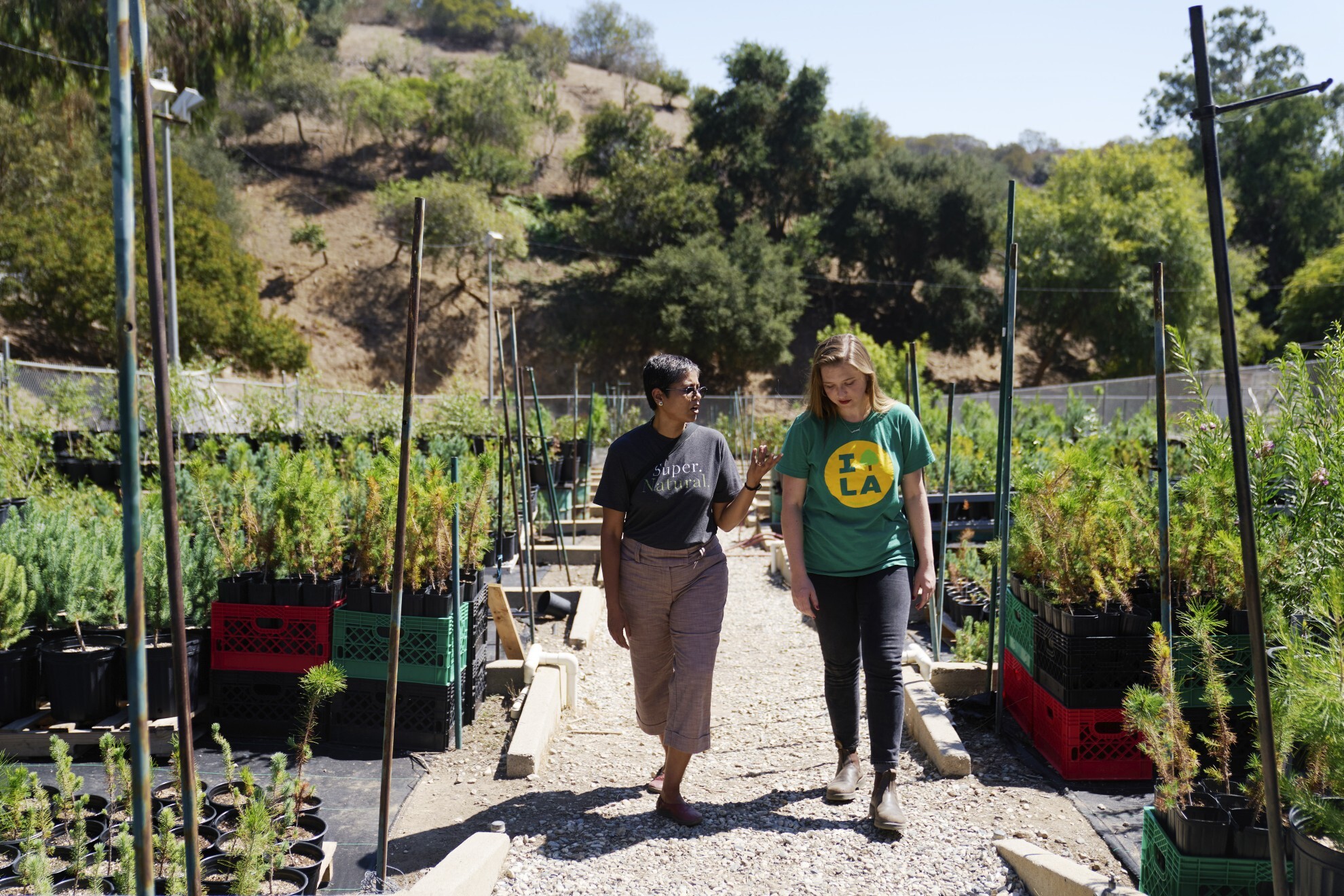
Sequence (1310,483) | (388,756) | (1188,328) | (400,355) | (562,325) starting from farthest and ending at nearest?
1. (400,355)
2. (562,325)
3. (1188,328)
4. (1310,483)
5. (388,756)

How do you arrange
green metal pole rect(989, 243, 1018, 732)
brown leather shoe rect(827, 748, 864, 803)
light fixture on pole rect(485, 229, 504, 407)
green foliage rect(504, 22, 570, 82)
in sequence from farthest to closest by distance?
green foliage rect(504, 22, 570, 82) < light fixture on pole rect(485, 229, 504, 407) < green metal pole rect(989, 243, 1018, 732) < brown leather shoe rect(827, 748, 864, 803)

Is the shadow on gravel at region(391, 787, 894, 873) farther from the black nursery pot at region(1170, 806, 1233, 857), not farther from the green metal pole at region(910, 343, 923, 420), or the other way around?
the green metal pole at region(910, 343, 923, 420)

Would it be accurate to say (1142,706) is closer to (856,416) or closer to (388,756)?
(856,416)

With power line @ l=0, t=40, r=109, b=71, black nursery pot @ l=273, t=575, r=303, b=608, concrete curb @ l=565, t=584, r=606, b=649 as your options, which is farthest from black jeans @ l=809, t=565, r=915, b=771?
power line @ l=0, t=40, r=109, b=71

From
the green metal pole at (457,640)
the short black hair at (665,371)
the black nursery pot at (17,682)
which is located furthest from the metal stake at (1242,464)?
the black nursery pot at (17,682)

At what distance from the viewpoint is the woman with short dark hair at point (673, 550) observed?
3.23m

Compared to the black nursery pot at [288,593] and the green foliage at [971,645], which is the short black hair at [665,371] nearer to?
the black nursery pot at [288,593]

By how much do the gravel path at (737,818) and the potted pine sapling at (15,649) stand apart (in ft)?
5.76

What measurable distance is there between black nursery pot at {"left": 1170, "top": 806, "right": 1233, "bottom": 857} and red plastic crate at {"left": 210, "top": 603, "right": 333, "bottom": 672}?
10.8ft

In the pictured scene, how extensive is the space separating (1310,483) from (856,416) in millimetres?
1450

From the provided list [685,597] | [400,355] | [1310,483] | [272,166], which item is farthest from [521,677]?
[272,166]

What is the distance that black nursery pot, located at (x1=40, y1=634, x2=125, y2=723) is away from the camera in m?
3.86

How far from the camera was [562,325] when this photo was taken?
35.1 meters

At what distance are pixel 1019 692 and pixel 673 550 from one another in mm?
2098
